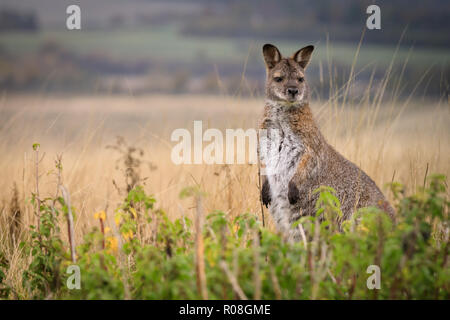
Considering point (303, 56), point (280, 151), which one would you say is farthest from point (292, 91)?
point (280, 151)

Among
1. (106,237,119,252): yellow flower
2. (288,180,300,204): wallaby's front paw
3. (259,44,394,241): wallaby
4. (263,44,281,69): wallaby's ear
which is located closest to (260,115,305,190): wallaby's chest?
(259,44,394,241): wallaby

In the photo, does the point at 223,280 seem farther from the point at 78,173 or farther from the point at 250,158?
the point at 78,173

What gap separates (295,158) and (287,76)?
0.83 metres

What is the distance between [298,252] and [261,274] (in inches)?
15.2

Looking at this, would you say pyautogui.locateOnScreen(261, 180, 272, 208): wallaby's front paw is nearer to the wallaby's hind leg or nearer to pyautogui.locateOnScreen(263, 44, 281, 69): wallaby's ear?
the wallaby's hind leg

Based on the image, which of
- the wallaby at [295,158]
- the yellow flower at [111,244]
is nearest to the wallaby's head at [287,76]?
the wallaby at [295,158]

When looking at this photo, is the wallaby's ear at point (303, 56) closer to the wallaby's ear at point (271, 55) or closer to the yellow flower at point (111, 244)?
the wallaby's ear at point (271, 55)

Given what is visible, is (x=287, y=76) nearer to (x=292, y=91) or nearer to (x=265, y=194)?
(x=292, y=91)

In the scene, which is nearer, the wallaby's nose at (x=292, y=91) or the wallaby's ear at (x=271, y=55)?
the wallaby's nose at (x=292, y=91)

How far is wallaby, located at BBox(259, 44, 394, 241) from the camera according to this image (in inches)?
207

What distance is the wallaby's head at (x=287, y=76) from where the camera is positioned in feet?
17.4

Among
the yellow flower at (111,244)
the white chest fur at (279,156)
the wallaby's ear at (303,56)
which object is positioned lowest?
the yellow flower at (111,244)
